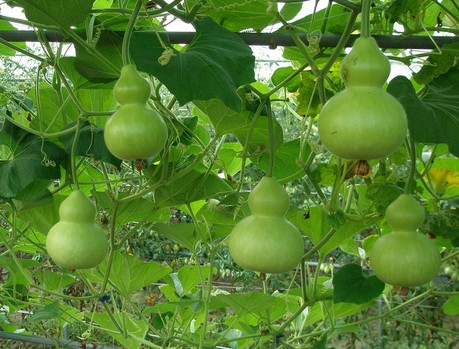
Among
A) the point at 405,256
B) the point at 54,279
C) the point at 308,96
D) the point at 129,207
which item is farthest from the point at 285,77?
the point at 54,279

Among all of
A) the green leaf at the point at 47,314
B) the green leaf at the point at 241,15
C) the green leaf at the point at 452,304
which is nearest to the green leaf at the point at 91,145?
the green leaf at the point at 241,15

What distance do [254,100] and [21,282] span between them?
95cm

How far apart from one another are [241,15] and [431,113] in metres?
0.29

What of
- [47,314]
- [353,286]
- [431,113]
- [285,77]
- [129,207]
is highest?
[285,77]

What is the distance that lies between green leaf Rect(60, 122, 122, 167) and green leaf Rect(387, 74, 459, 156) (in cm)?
41

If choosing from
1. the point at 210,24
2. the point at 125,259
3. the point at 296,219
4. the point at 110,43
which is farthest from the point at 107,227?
the point at 210,24

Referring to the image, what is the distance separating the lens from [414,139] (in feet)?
2.22

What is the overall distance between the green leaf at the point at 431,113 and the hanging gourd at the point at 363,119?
0.16m

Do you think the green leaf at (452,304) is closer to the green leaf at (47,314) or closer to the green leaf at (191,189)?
the green leaf at (191,189)

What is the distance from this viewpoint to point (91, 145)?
911 millimetres

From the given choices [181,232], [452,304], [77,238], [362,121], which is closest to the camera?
[362,121]

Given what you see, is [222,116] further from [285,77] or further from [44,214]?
[44,214]

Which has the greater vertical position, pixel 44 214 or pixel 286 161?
pixel 286 161

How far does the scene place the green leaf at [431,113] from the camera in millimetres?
668
